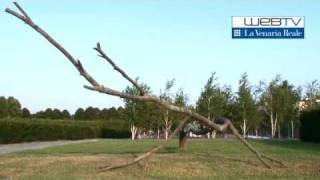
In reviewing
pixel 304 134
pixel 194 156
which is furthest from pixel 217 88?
pixel 194 156

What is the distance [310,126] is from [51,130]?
2252 centimetres

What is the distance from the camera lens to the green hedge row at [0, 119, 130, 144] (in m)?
45.2

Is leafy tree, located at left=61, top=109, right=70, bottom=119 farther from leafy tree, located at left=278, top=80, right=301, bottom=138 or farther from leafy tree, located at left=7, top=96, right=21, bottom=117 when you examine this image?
leafy tree, located at left=278, top=80, right=301, bottom=138

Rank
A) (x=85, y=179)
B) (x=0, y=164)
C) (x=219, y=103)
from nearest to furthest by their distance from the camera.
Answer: (x=85, y=179) → (x=0, y=164) → (x=219, y=103)

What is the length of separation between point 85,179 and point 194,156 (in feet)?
17.0

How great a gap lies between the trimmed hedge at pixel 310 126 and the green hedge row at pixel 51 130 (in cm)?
2097

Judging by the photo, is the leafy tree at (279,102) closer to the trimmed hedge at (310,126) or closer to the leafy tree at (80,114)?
the trimmed hedge at (310,126)

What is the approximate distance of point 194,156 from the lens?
18.1m

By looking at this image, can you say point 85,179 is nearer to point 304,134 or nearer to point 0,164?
point 0,164

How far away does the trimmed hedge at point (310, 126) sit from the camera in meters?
39.9

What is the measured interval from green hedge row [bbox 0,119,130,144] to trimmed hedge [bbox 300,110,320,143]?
21.0 m

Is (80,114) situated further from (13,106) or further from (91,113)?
(13,106)

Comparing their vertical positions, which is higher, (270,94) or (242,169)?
(270,94)

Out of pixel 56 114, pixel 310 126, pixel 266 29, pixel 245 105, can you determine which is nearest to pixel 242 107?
pixel 245 105
